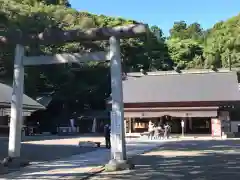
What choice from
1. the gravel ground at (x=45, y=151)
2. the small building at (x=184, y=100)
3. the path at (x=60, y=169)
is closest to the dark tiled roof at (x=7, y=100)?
the gravel ground at (x=45, y=151)

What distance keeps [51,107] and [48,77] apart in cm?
365

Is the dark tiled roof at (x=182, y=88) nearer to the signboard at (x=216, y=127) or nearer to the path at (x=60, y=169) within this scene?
the signboard at (x=216, y=127)

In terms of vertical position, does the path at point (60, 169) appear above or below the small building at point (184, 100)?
below

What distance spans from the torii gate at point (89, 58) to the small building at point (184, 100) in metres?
23.6

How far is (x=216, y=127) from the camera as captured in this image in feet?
117

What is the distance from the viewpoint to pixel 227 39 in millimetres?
64000

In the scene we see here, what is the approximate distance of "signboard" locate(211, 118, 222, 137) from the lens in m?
35.1

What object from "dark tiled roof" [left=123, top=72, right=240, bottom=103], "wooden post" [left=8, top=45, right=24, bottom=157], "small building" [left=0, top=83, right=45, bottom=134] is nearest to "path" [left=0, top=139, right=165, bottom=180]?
"wooden post" [left=8, top=45, right=24, bottom=157]

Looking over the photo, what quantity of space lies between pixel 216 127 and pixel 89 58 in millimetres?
24212

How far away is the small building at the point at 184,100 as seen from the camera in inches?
1426

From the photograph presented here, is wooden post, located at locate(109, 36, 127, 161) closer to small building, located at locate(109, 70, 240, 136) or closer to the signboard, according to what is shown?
the signboard

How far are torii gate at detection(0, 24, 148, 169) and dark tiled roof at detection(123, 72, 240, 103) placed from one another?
2416 cm

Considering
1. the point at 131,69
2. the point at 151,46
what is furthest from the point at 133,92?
the point at 151,46

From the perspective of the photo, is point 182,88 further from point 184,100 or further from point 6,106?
point 6,106
